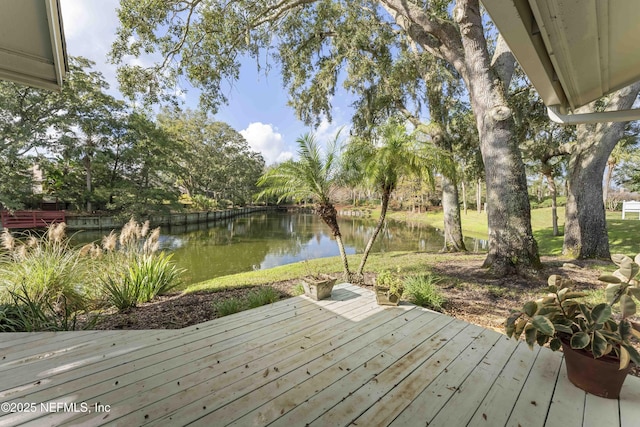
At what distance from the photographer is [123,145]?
1473 cm

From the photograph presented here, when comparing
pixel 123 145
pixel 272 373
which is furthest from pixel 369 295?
pixel 123 145

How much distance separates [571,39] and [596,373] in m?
1.88

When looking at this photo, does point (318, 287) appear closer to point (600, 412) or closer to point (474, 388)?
point (474, 388)

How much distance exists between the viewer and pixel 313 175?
379 centimetres

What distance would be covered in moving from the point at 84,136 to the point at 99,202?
13.0ft

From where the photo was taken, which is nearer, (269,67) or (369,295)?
(369,295)

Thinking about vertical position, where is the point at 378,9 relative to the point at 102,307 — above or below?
above

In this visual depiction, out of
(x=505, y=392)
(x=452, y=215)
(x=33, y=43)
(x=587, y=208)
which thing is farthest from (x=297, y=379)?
(x=452, y=215)

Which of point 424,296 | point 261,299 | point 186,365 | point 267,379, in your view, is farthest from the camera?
point 261,299

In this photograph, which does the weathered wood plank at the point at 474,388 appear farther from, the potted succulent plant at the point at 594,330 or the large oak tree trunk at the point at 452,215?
the large oak tree trunk at the point at 452,215

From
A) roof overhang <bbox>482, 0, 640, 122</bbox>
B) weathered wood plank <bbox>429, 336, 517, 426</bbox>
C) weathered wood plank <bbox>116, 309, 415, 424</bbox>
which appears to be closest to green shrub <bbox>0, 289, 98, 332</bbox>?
weathered wood plank <bbox>116, 309, 415, 424</bbox>

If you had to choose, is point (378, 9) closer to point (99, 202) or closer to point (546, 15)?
point (546, 15)

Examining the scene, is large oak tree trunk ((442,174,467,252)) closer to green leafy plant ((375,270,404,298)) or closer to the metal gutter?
the metal gutter

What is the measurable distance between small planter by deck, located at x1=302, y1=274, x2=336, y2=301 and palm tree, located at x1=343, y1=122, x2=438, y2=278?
64.0 inches
